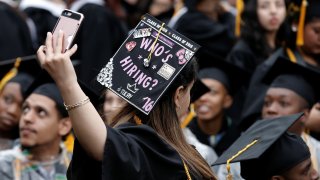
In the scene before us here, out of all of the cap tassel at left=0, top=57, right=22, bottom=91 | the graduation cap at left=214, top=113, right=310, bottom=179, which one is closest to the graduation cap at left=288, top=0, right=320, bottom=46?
the cap tassel at left=0, top=57, right=22, bottom=91

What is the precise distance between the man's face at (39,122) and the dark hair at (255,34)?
227 cm

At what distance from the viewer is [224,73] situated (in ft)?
25.7

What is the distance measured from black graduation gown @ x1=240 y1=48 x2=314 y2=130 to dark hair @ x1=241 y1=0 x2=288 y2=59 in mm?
650

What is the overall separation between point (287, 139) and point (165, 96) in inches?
39.4

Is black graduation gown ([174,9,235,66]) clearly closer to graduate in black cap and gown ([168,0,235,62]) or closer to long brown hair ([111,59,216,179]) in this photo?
graduate in black cap and gown ([168,0,235,62])

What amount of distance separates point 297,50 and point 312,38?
6.7 inches

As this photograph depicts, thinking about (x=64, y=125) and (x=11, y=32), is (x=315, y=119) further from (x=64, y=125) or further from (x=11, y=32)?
(x=11, y=32)

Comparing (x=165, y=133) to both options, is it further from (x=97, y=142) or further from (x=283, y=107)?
(x=283, y=107)

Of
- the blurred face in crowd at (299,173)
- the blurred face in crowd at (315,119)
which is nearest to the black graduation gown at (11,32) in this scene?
the blurred face in crowd at (315,119)

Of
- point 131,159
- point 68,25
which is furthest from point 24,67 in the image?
point 131,159

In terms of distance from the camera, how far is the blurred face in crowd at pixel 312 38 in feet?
24.3

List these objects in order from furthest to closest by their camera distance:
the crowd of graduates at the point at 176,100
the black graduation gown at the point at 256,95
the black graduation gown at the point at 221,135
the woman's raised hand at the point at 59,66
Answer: the black graduation gown at the point at 221,135, the black graduation gown at the point at 256,95, the crowd of graduates at the point at 176,100, the woman's raised hand at the point at 59,66

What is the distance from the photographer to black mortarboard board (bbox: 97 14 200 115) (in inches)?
157

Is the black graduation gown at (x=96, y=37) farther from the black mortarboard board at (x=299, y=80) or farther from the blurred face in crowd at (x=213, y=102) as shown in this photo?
the black mortarboard board at (x=299, y=80)
